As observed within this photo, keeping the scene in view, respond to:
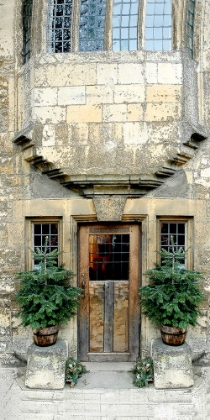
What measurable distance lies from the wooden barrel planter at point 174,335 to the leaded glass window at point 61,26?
161 inches

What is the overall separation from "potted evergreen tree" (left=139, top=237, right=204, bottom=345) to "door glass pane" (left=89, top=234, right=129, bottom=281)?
2.02 feet

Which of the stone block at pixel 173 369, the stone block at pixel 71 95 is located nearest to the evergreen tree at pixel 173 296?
the stone block at pixel 173 369

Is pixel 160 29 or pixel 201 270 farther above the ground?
pixel 160 29

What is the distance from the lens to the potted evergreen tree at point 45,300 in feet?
15.6

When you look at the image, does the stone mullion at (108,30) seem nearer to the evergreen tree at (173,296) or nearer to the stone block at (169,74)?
the stone block at (169,74)

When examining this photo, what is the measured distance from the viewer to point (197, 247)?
552 centimetres

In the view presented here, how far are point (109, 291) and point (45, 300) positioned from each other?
117 centimetres

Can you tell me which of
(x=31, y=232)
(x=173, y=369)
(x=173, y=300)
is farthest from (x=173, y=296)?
(x=31, y=232)

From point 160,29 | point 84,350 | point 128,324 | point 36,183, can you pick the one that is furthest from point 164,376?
point 160,29

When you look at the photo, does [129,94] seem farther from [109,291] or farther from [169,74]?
[109,291]

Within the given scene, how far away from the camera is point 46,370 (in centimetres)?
482


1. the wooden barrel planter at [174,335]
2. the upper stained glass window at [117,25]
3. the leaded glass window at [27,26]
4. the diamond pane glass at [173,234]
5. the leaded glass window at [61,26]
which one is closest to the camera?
the wooden barrel planter at [174,335]

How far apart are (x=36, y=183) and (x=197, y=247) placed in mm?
2600

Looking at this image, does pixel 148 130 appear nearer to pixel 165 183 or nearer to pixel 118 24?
pixel 165 183
